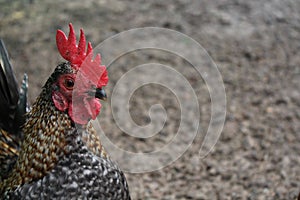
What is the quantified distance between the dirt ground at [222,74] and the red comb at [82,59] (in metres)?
1.97

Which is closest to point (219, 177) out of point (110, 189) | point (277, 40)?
point (110, 189)

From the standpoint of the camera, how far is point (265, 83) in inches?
256

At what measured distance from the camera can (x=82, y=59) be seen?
3.35 m

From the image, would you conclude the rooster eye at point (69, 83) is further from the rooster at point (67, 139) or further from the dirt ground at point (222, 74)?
the dirt ground at point (222, 74)

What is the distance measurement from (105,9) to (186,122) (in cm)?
281

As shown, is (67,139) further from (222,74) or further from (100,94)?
(222,74)

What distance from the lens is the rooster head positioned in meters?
3.29

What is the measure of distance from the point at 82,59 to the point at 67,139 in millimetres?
541

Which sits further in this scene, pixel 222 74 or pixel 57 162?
pixel 222 74

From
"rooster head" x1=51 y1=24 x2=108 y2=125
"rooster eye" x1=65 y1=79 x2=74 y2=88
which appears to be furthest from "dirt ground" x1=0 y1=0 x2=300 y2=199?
"rooster eye" x1=65 y1=79 x2=74 y2=88

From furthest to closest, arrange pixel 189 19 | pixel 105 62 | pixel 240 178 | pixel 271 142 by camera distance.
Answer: pixel 189 19 < pixel 105 62 < pixel 271 142 < pixel 240 178

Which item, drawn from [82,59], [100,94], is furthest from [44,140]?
[82,59]

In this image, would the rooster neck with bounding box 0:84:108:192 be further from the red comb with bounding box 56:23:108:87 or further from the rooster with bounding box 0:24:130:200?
the red comb with bounding box 56:23:108:87

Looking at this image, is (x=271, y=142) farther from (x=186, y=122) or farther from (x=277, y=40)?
(x=277, y=40)
